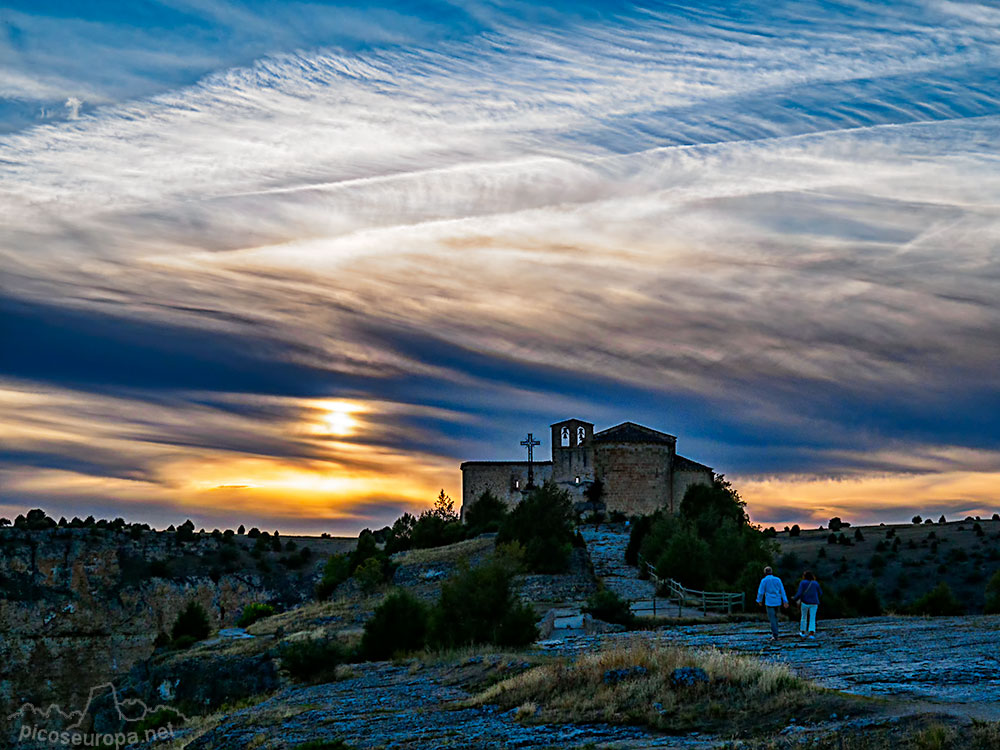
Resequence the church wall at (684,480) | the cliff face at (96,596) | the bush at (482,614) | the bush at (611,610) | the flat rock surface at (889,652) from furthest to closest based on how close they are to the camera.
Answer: the church wall at (684,480), the cliff face at (96,596), the bush at (611,610), the bush at (482,614), the flat rock surface at (889,652)

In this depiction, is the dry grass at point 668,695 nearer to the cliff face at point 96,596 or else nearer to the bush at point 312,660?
the bush at point 312,660

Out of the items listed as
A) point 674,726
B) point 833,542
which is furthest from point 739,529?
point 674,726

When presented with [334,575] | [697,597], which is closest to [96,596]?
[334,575]

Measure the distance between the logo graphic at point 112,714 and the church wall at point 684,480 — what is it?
32197 mm

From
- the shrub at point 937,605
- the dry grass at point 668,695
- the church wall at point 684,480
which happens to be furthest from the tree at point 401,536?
the dry grass at point 668,695

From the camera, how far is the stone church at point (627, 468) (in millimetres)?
62969

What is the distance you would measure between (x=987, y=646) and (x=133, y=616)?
53.1 meters

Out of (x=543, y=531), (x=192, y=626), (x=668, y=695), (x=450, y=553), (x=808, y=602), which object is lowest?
(x=192, y=626)

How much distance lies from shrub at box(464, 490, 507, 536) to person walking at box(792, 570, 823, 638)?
30990 millimetres

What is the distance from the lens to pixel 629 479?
6297 cm

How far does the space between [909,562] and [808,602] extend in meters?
37.3

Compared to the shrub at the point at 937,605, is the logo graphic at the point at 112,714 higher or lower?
lower

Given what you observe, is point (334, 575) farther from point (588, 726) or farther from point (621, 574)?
point (588, 726)

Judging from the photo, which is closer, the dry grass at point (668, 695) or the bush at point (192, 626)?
the dry grass at point (668, 695)
